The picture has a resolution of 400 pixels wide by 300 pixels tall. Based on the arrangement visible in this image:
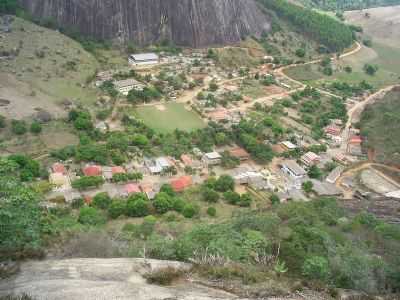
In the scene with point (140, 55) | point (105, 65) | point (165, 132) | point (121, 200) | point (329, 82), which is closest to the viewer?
point (121, 200)

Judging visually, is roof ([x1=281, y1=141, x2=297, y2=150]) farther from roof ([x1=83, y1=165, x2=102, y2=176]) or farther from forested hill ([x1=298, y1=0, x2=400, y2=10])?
forested hill ([x1=298, y1=0, x2=400, y2=10])

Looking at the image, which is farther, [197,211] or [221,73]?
[221,73]

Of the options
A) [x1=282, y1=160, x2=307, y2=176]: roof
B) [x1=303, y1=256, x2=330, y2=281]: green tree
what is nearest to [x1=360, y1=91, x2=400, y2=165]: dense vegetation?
[x1=282, y1=160, x2=307, y2=176]: roof

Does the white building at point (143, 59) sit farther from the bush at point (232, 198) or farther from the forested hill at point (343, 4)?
the forested hill at point (343, 4)

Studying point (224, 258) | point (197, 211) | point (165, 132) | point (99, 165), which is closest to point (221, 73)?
point (165, 132)

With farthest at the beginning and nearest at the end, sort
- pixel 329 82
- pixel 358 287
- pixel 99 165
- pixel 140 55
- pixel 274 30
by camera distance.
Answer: pixel 274 30
pixel 329 82
pixel 140 55
pixel 99 165
pixel 358 287

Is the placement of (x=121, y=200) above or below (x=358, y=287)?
below

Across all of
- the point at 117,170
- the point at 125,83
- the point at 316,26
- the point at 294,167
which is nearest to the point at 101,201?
the point at 117,170

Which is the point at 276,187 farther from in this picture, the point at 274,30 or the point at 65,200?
the point at 274,30
